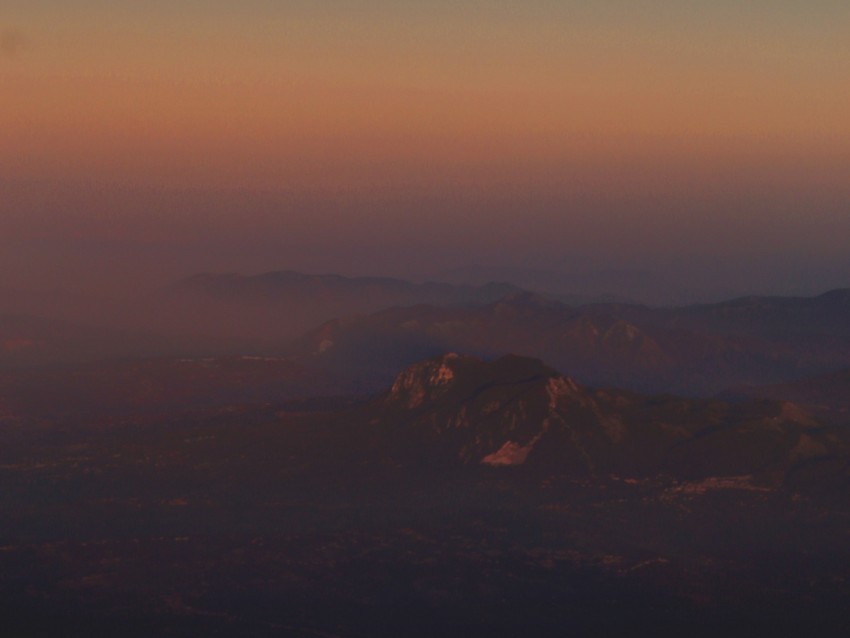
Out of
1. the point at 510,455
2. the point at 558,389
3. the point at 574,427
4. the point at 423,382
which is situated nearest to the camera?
the point at 510,455

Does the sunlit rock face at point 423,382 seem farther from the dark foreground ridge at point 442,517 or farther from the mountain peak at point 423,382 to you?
the dark foreground ridge at point 442,517

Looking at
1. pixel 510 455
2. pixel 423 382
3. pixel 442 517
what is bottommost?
pixel 442 517

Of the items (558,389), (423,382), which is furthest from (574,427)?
(423,382)

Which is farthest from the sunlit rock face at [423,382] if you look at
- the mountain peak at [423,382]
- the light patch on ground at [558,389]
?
the light patch on ground at [558,389]

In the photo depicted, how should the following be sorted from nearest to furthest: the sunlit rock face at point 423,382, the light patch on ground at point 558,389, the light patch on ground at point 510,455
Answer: the light patch on ground at point 510,455 → the light patch on ground at point 558,389 → the sunlit rock face at point 423,382

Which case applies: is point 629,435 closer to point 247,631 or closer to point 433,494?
point 433,494

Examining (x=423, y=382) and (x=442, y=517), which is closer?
(x=442, y=517)

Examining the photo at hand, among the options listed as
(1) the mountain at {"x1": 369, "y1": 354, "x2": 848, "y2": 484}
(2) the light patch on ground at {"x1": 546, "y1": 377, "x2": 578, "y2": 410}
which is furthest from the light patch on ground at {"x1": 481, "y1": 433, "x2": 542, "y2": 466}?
(2) the light patch on ground at {"x1": 546, "y1": 377, "x2": 578, "y2": 410}

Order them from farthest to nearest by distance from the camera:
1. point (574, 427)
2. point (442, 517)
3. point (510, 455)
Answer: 1. point (574, 427)
2. point (510, 455)
3. point (442, 517)

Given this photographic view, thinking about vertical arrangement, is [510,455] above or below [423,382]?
below

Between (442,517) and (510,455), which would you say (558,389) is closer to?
(510,455)

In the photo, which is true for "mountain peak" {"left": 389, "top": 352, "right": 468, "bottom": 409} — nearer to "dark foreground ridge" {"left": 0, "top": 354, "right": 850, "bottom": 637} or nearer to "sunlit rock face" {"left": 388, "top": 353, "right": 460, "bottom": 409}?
"sunlit rock face" {"left": 388, "top": 353, "right": 460, "bottom": 409}

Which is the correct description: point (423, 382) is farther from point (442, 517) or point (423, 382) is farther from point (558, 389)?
point (442, 517)
